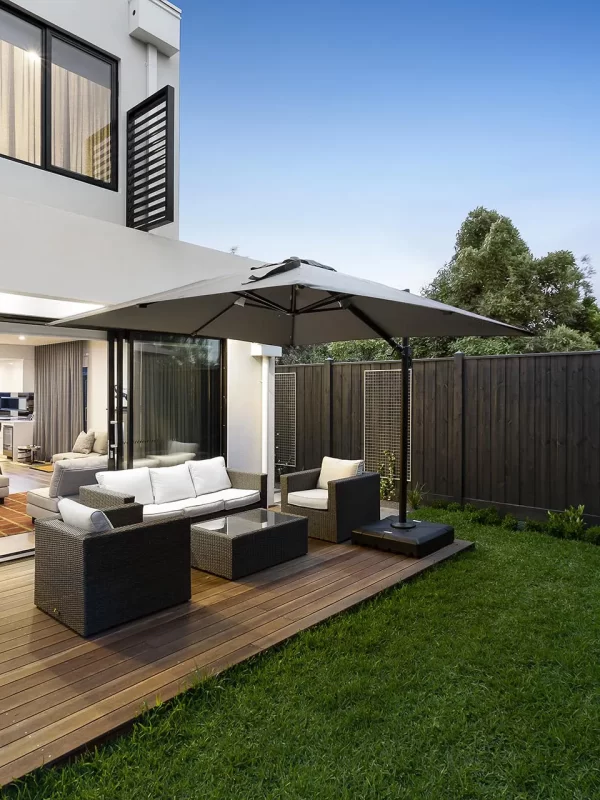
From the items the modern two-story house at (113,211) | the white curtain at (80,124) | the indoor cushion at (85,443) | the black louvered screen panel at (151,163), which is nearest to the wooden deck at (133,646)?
the modern two-story house at (113,211)

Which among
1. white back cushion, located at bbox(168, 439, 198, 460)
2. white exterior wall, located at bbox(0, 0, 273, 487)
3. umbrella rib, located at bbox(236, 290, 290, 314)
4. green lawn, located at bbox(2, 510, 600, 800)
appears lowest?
green lawn, located at bbox(2, 510, 600, 800)

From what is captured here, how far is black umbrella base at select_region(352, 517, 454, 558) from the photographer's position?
524 centimetres

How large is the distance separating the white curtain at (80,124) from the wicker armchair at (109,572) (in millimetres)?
4355

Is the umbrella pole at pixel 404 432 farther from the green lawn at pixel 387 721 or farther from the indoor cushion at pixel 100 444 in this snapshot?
the indoor cushion at pixel 100 444

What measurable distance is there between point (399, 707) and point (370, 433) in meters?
6.05

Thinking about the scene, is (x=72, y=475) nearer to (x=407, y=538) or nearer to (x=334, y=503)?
(x=334, y=503)

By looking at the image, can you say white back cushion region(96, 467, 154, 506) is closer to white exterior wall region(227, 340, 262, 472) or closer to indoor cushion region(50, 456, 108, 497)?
indoor cushion region(50, 456, 108, 497)

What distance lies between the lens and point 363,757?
7.93 ft

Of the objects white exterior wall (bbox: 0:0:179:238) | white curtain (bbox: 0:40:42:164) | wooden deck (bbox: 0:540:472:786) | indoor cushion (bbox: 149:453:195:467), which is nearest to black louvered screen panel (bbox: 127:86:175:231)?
white exterior wall (bbox: 0:0:179:238)

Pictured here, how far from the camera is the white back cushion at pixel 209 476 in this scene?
246 inches

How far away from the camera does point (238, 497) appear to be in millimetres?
6152

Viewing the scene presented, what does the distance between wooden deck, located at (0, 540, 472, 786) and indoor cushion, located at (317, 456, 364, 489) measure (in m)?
1.51

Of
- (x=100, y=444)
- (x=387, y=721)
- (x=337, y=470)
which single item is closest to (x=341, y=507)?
(x=337, y=470)

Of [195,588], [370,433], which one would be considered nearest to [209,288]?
[195,588]
